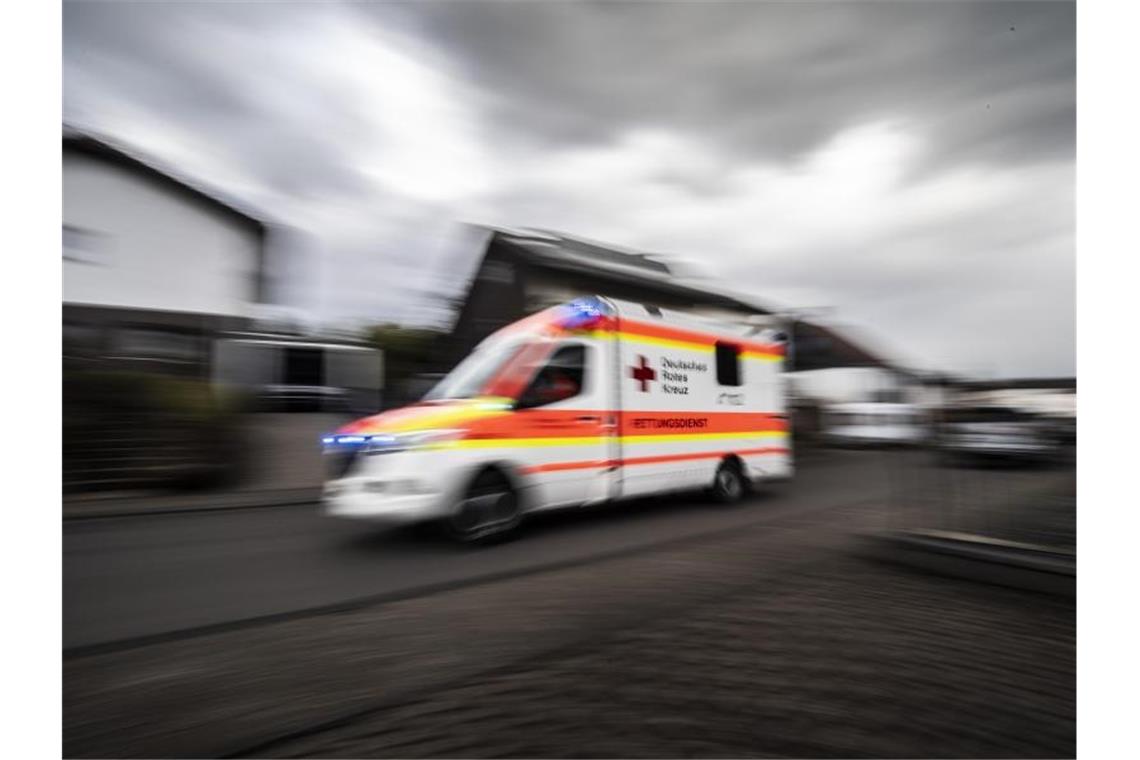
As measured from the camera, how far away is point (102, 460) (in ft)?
24.2

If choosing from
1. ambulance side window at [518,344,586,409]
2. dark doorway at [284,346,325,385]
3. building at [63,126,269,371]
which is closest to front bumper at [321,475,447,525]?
ambulance side window at [518,344,586,409]

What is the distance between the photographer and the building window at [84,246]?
3.89m

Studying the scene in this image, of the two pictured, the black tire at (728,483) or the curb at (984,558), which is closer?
the curb at (984,558)

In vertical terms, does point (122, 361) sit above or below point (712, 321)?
below

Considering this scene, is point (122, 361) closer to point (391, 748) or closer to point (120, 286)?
point (120, 286)

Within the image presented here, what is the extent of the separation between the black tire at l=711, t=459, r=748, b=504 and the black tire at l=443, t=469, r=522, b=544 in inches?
128

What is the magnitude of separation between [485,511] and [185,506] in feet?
15.0

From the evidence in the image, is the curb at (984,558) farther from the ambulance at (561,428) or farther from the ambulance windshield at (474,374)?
Result: the ambulance windshield at (474,374)

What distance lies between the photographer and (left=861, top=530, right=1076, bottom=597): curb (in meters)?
3.78

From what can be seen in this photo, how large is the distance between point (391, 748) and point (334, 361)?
9.78m

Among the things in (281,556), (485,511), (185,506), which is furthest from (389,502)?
(185,506)

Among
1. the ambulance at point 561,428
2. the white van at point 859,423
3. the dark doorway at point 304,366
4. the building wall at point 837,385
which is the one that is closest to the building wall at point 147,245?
the ambulance at point 561,428

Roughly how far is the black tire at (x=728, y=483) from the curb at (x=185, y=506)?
545 centimetres
